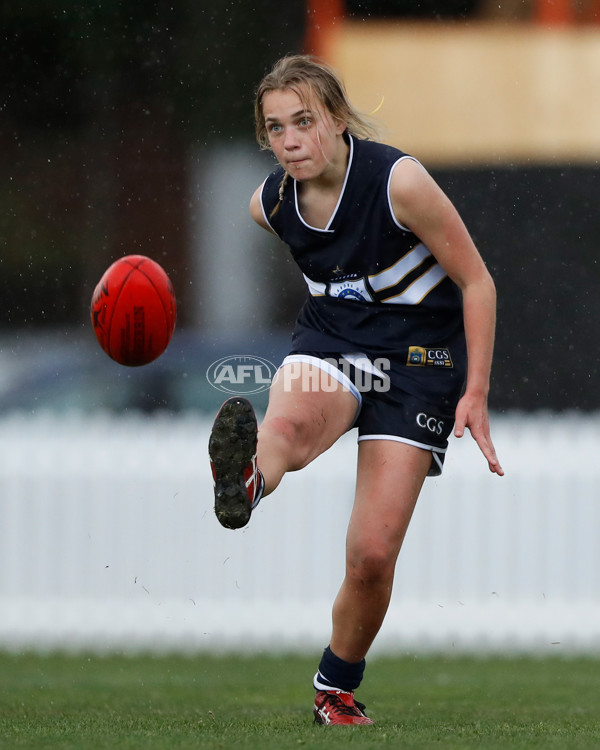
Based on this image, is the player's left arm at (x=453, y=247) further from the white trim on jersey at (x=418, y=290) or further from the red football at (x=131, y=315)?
the red football at (x=131, y=315)

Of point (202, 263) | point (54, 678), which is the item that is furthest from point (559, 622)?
point (202, 263)

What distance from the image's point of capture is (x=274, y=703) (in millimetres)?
5500

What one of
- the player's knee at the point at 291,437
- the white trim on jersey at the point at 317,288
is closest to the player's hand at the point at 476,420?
the player's knee at the point at 291,437

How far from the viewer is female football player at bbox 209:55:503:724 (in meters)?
4.29

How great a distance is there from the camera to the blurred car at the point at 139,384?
35.3 ft

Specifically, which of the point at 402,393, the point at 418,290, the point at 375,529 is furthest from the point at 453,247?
the point at 375,529

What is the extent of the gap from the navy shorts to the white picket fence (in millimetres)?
3661

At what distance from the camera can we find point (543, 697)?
584 centimetres

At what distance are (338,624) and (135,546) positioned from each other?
3895mm

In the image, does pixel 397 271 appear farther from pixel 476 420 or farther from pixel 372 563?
pixel 372 563

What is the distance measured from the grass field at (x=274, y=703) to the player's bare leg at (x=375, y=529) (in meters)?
0.35

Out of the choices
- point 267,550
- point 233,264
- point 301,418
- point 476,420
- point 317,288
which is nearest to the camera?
point 476,420

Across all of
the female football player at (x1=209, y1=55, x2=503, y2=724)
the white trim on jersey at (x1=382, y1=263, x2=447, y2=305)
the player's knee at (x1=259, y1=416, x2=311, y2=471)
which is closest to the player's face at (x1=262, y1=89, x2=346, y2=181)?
the female football player at (x1=209, y1=55, x2=503, y2=724)

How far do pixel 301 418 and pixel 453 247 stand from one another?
2.36ft
